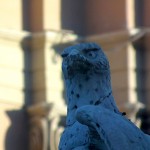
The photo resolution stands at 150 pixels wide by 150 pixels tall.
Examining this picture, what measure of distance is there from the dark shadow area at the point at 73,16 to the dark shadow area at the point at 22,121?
413 mm

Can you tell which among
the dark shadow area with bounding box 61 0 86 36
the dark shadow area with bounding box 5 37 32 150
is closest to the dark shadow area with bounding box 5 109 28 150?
the dark shadow area with bounding box 5 37 32 150

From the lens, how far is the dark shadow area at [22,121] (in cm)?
1001

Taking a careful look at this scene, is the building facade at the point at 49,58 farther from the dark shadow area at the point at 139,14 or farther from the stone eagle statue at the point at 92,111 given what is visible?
the stone eagle statue at the point at 92,111

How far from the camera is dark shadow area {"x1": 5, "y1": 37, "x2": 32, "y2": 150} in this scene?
1001 cm

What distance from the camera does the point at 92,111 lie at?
212cm

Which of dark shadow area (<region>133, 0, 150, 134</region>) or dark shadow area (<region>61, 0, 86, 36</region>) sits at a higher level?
dark shadow area (<region>61, 0, 86, 36</region>)

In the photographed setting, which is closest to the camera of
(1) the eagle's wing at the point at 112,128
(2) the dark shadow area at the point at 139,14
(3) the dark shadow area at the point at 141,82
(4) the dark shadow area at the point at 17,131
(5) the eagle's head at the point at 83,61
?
(1) the eagle's wing at the point at 112,128

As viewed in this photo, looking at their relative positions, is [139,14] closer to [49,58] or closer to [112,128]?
[49,58]

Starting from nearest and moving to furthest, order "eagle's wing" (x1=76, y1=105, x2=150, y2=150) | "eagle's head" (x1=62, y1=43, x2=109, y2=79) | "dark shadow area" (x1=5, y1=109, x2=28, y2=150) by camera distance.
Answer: "eagle's wing" (x1=76, y1=105, x2=150, y2=150) → "eagle's head" (x1=62, y1=43, x2=109, y2=79) → "dark shadow area" (x1=5, y1=109, x2=28, y2=150)

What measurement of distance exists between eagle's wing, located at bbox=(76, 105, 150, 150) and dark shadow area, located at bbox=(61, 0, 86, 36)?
333 inches

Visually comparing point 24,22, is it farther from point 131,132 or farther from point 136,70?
point 131,132

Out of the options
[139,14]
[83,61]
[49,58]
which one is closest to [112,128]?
[83,61]

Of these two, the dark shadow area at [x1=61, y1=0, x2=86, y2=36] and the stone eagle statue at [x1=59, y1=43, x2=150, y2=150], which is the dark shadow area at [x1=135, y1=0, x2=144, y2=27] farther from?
the stone eagle statue at [x1=59, y1=43, x2=150, y2=150]

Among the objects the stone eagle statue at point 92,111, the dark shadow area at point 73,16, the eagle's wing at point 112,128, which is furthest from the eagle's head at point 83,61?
the dark shadow area at point 73,16
